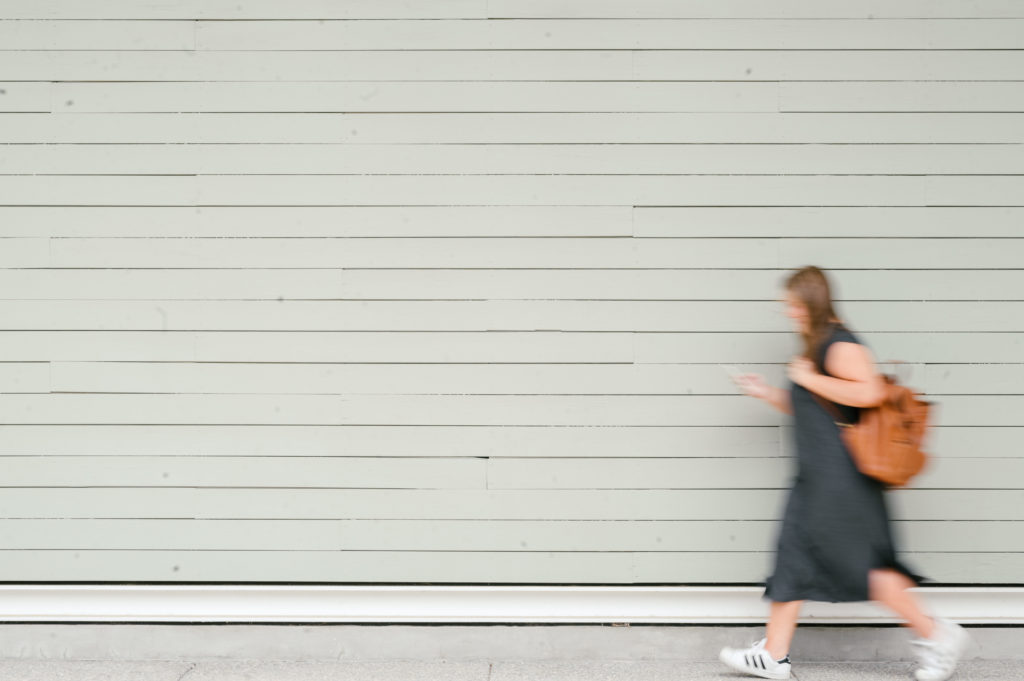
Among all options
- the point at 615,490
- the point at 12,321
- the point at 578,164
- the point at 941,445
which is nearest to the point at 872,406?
the point at 941,445

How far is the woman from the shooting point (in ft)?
10.8

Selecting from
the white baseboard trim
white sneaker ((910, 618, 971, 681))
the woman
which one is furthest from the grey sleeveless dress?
the white baseboard trim

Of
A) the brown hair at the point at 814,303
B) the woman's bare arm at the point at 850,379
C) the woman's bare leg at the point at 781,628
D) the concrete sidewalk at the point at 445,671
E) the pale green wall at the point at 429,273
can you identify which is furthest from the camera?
the pale green wall at the point at 429,273

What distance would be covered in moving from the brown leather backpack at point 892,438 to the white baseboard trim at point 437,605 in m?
0.83

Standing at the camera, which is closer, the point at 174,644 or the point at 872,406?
the point at 872,406

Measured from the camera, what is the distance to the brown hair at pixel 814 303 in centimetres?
334

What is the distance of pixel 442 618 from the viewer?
3.82 metres

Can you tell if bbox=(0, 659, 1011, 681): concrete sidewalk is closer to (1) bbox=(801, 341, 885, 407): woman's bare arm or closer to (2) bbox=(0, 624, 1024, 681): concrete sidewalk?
(2) bbox=(0, 624, 1024, 681): concrete sidewalk

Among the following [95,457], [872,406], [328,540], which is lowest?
[328,540]

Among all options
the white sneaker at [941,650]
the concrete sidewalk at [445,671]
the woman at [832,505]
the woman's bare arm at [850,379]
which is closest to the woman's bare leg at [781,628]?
the woman at [832,505]

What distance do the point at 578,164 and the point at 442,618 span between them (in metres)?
2.09

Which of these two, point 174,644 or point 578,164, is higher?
point 578,164

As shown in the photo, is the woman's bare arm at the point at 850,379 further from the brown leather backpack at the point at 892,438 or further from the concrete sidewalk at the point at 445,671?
the concrete sidewalk at the point at 445,671

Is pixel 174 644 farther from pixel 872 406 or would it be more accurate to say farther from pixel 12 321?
pixel 872 406
